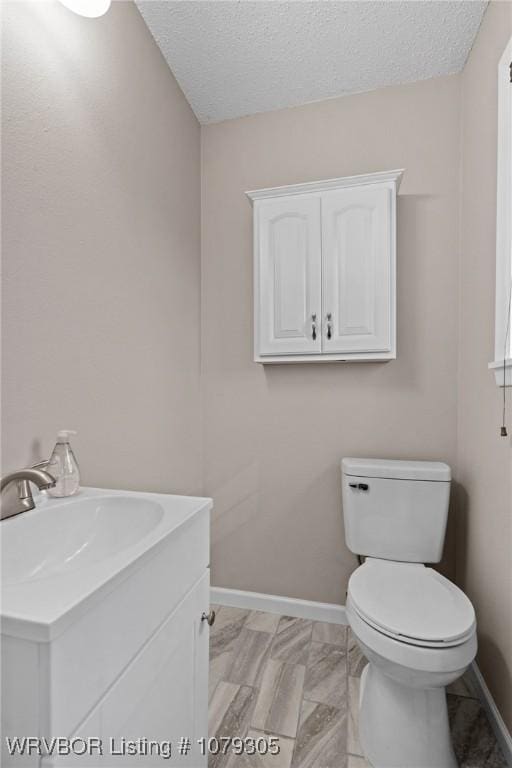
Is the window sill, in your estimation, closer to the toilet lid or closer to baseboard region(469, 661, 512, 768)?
the toilet lid

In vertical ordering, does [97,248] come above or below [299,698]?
above

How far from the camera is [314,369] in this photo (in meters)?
1.86

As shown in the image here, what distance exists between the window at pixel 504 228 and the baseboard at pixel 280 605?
1299mm

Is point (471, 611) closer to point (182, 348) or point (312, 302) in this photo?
point (312, 302)

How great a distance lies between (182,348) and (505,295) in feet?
4.19

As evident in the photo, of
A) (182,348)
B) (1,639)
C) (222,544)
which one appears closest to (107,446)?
(182,348)

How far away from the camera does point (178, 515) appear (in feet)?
2.69

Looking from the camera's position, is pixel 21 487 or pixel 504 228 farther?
pixel 504 228

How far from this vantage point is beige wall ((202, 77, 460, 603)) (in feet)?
5.69

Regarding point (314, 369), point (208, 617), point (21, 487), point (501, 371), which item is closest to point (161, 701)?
point (208, 617)

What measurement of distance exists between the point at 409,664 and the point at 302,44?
2243mm

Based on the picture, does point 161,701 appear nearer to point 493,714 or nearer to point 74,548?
point 74,548

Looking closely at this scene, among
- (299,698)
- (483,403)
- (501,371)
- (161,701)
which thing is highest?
(501,371)

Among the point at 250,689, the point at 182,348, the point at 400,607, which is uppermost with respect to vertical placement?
the point at 182,348
